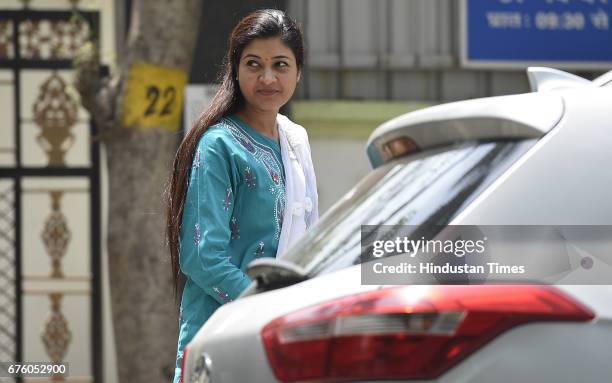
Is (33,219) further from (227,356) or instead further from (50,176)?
(227,356)

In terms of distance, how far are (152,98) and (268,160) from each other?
375 centimetres

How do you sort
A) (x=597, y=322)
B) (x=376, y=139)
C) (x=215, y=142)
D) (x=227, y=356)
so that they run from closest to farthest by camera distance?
1. (x=597, y=322)
2. (x=227, y=356)
3. (x=376, y=139)
4. (x=215, y=142)

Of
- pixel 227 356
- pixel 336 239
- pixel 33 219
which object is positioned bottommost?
pixel 33 219

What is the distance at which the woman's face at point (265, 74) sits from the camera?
401 cm

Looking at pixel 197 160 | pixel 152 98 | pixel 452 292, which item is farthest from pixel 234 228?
pixel 152 98

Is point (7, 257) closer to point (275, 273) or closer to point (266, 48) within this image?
point (266, 48)

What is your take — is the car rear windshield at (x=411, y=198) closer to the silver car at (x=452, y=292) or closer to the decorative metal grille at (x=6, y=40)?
the silver car at (x=452, y=292)

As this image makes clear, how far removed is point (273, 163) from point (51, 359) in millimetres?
6993

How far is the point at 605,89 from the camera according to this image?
298 centimetres

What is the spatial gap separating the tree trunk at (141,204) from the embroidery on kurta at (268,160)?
3.52m

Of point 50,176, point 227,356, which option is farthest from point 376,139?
point 50,176

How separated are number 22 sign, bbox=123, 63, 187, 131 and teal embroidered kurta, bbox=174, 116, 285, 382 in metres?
3.71

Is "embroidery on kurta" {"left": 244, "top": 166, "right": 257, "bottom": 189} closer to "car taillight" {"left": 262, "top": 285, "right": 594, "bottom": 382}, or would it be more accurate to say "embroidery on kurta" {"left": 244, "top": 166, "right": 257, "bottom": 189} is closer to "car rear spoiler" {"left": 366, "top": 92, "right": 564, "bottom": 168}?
"car rear spoiler" {"left": 366, "top": 92, "right": 564, "bottom": 168}

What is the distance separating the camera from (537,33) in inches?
436
